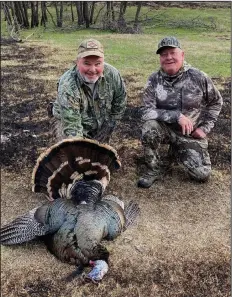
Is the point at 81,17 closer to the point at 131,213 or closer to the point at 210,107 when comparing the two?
the point at 210,107

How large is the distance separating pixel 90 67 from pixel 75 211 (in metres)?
1.62

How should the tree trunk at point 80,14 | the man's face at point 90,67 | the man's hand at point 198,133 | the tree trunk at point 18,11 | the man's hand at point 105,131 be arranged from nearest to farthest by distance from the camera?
1. the man's face at point 90,67
2. the man's hand at point 198,133
3. the man's hand at point 105,131
4. the tree trunk at point 80,14
5. the tree trunk at point 18,11

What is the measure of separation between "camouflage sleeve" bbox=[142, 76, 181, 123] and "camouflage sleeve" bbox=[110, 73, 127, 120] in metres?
0.27

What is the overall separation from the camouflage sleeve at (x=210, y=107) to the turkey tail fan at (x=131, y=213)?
1265mm

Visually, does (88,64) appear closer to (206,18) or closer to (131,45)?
(131,45)

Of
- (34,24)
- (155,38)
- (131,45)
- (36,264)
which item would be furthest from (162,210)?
(34,24)

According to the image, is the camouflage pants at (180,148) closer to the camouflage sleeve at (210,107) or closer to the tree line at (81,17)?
the camouflage sleeve at (210,107)

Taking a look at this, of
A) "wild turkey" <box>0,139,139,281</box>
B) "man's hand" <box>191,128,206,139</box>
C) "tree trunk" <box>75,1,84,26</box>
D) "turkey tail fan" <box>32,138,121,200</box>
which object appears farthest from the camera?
"tree trunk" <box>75,1,84,26</box>

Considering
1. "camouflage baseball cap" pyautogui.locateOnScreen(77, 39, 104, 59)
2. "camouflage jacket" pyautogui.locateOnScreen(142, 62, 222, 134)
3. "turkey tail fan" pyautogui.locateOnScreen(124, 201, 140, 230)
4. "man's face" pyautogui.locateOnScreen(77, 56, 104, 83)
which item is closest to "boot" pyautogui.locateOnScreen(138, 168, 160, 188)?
"turkey tail fan" pyautogui.locateOnScreen(124, 201, 140, 230)

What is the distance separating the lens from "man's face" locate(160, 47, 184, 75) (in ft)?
16.1

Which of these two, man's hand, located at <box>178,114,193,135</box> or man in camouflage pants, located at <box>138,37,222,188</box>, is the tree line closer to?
man in camouflage pants, located at <box>138,37,222,188</box>

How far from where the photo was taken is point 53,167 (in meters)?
4.09

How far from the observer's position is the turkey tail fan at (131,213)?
4.54 metres

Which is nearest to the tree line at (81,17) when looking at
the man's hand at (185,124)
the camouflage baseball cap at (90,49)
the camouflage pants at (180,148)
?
the camouflage pants at (180,148)
